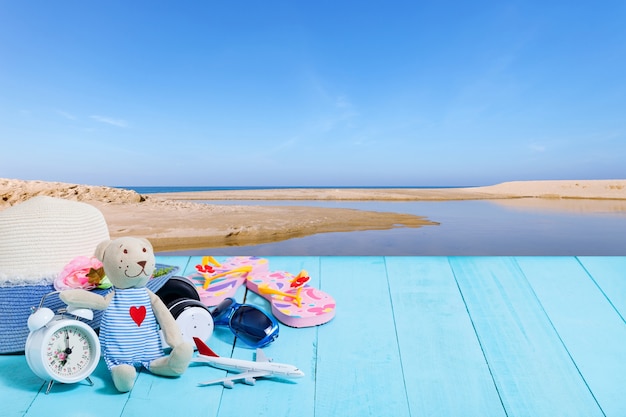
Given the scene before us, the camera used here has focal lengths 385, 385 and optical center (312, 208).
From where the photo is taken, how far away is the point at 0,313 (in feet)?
4.78

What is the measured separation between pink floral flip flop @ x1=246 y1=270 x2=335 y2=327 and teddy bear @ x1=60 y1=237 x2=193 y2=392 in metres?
0.50

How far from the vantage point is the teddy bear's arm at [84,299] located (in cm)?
134

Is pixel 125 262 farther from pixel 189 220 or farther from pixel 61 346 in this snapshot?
pixel 189 220

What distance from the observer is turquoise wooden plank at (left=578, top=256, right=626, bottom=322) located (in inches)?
77.3

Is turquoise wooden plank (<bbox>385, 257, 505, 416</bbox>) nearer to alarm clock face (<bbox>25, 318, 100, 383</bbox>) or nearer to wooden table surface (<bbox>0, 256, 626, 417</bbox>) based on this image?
wooden table surface (<bbox>0, 256, 626, 417</bbox>)

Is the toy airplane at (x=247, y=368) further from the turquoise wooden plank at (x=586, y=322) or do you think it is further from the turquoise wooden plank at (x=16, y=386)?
the turquoise wooden plank at (x=586, y=322)

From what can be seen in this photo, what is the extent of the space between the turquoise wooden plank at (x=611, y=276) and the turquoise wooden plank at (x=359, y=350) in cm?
114

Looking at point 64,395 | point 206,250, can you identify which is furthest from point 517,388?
point 206,250

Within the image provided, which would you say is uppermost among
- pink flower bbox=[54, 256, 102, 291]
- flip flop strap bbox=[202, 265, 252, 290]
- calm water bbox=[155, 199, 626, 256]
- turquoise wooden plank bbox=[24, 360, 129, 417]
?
pink flower bbox=[54, 256, 102, 291]

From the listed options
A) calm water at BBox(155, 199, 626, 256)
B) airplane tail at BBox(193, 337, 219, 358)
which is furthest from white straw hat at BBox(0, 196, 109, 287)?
calm water at BBox(155, 199, 626, 256)

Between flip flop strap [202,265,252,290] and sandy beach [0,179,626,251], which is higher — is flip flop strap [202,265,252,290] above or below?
above

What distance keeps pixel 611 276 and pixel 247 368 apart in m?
2.00

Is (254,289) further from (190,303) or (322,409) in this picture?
(322,409)

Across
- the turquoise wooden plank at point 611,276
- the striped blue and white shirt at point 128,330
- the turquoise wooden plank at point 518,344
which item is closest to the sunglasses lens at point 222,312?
the striped blue and white shirt at point 128,330
